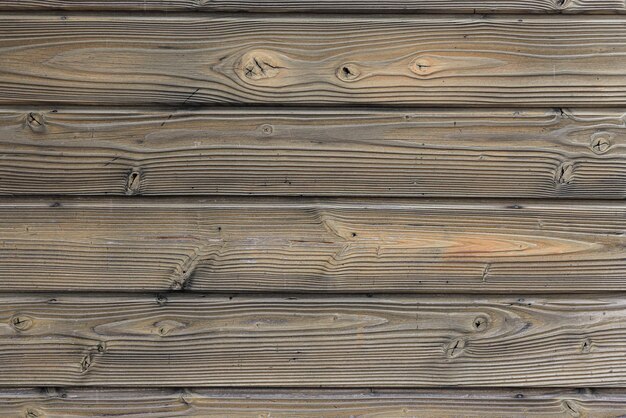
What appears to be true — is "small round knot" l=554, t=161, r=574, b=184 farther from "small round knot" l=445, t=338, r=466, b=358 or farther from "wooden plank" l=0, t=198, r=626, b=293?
"small round knot" l=445, t=338, r=466, b=358

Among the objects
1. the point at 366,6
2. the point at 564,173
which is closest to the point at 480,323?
the point at 564,173

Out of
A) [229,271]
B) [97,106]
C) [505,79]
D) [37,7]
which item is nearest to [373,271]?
[229,271]

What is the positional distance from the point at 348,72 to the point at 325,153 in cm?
13

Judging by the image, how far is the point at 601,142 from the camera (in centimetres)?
88

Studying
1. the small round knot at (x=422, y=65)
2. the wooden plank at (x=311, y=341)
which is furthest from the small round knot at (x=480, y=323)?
the small round knot at (x=422, y=65)

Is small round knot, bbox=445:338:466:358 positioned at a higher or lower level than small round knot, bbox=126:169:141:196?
lower

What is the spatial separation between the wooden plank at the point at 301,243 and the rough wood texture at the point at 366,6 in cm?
29

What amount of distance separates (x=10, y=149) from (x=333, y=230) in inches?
20.1

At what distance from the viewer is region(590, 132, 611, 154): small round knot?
882mm

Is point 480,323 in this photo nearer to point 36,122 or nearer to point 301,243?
point 301,243

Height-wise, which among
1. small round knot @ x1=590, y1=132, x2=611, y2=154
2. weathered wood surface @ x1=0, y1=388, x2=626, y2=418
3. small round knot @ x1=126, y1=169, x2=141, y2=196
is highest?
small round knot @ x1=590, y1=132, x2=611, y2=154

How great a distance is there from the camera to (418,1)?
0.87 metres

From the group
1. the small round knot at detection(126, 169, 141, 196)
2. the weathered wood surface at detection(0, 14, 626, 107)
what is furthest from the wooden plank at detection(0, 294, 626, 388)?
the weathered wood surface at detection(0, 14, 626, 107)

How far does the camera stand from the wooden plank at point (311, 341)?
91cm
